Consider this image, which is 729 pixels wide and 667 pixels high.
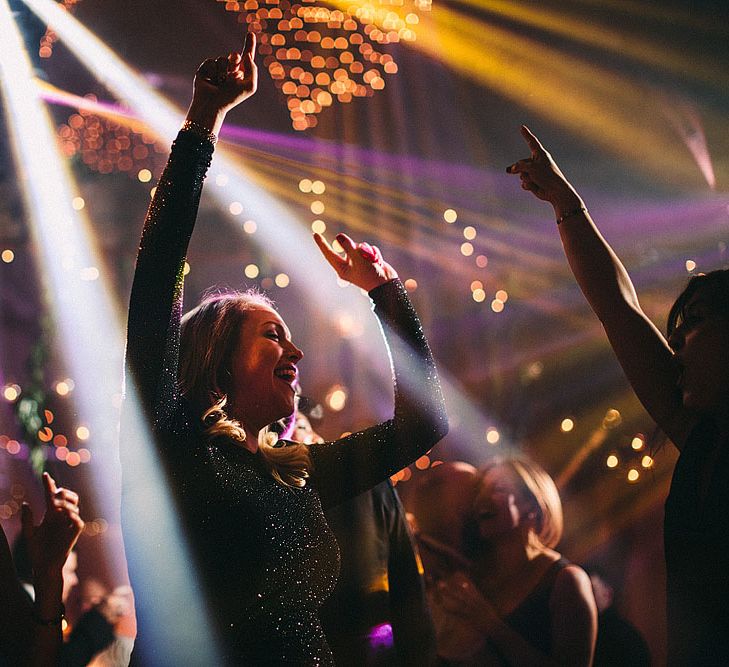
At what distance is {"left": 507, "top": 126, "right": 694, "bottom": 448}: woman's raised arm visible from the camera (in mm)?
1451

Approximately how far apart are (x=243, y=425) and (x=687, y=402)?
0.94 m

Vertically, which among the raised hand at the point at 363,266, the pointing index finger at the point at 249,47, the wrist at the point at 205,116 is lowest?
Answer: the raised hand at the point at 363,266

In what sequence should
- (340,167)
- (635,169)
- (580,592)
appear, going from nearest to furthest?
1. (580,592)
2. (635,169)
3. (340,167)

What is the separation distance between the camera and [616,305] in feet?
5.00

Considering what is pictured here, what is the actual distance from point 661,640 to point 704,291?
2251 mm

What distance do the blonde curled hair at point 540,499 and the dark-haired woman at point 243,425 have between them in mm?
1383

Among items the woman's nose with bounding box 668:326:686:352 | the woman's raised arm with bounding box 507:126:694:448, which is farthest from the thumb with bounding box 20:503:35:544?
the woman's nose with bounding box 668:326:686:352

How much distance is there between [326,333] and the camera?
966 cm

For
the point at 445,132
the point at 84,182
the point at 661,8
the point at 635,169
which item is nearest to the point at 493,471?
the point at 661,8

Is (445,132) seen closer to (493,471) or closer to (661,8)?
(661,8)

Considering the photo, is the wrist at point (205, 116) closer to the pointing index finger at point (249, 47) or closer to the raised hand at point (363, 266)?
the pointing index finger at point (249, 47)

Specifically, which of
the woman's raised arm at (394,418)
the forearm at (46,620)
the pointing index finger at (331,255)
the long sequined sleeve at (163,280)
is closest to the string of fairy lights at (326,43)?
the pointing index finger at (331,255)

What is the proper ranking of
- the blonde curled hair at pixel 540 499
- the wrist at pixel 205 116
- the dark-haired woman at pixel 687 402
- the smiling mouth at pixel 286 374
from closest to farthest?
the dark-haired woman at pixel 687 402, the wrist at pixel 205 116, the smiling mouth at pixel 286 374, the blonde curled hair at pixel 540 499

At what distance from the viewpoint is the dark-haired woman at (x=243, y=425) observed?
1.38 metres
